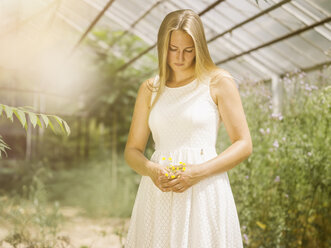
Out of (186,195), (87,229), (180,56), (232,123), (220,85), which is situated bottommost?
(186,195)

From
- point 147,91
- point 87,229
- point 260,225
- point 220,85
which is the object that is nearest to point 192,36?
point 220,85

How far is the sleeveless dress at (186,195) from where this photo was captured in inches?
51.4

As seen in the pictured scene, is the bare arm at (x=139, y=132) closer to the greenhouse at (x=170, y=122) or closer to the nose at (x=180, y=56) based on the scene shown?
the greenhouse at (x=170, y=122)

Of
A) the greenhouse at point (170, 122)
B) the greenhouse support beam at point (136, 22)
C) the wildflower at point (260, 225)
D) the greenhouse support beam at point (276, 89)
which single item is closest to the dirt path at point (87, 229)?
the greenhouse at point (170, 122)

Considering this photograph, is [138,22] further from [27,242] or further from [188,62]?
[188,62]

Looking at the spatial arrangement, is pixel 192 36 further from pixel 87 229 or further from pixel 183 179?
pixel 87 229

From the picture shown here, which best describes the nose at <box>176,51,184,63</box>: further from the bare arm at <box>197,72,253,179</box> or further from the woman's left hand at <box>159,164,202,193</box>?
the woman's left hand at <box>159,164,202,193</box>

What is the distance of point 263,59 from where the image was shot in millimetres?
5691

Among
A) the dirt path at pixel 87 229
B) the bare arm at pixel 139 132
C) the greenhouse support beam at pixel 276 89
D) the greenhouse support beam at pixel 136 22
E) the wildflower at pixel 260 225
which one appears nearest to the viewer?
the bare arm at pixel 139 132

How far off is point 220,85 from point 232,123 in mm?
142

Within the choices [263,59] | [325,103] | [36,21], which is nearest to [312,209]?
[325,103]

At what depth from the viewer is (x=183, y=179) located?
4.04 ft

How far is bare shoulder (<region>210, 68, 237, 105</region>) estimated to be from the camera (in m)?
1.35

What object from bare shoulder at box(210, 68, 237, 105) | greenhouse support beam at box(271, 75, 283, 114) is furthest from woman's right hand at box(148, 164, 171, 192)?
greenhouse support beam at box(271, 75, 283, 114)
